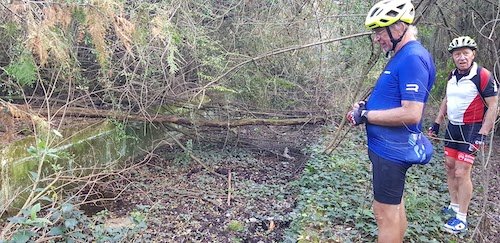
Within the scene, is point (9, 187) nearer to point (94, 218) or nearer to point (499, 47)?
point (94, 218)

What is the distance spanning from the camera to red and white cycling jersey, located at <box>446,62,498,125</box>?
4.04 meters

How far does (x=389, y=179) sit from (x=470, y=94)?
5.53ft

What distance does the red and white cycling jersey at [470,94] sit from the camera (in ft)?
13.3

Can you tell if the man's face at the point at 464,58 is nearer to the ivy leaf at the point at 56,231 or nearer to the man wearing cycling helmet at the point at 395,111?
the man wearing cycling helmet at the point at 395,111

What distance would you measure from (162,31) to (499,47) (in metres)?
5.61

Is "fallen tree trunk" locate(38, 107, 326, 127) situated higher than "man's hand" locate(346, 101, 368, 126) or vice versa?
"man's hand" locate(346, 101, 368, 126)

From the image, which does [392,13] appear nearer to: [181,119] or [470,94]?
[470,94]

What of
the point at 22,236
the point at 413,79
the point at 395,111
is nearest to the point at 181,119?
the point at 22,236

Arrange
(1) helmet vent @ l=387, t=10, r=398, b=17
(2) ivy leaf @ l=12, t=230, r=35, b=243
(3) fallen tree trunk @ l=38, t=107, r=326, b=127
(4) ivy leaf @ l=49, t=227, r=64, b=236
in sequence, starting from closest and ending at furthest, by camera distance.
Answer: (1) helmet vent @ l=387, t=10, r=398, b=17 < (2) ivy leaf @ l=12, t=230, r=35, b=243 < (4) ivy leaf @ l=49, t=227, r=64, b=236 < (3) fallen tree trunk @ l=38, t=107, r=326, b=127

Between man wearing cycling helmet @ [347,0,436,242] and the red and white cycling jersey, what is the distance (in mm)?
1266

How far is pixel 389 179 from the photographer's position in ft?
10.0

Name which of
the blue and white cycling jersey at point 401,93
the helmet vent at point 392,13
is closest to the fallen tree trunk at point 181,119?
the blue and white cycling jersey at point 401,93

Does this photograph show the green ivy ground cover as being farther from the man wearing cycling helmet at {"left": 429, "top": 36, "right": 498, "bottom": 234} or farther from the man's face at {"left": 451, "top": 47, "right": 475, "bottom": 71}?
the man's face at {"left": 451, "top": 47, "right": 475, "bottom": 71}

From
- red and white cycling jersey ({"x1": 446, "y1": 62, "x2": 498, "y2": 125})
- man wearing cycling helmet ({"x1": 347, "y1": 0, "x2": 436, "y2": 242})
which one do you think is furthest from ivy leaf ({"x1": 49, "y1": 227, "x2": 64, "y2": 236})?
red and white cycling jersey ({"x1": 446, "y1": 62, "x2": 498, "y2": 125})
